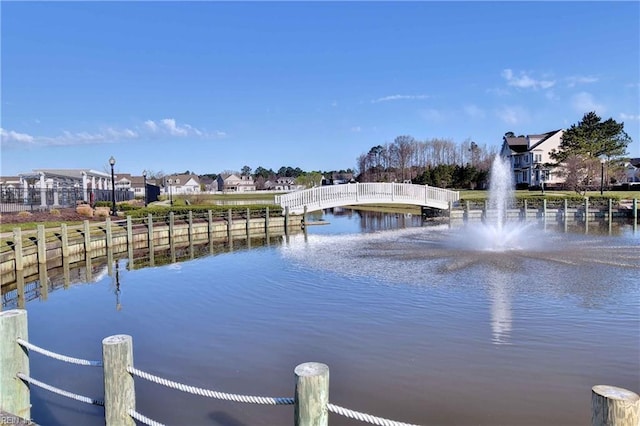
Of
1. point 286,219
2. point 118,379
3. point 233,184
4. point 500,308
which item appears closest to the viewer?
point 118,379

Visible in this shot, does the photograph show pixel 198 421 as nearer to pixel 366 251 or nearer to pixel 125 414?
pixel 125 414

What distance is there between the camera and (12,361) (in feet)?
14.9

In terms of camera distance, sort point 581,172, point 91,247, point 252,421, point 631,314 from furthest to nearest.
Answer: point 581,172, point 91,247, point 631,314, point 252,421

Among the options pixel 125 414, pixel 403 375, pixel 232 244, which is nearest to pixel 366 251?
pixel 232 244

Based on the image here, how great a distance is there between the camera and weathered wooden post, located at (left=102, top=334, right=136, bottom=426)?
3.91m

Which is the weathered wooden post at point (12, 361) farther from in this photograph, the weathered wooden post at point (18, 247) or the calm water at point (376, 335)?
the weathered wooden post at point (18, 247)

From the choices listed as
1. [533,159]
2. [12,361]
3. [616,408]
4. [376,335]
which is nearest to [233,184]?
[533,159]

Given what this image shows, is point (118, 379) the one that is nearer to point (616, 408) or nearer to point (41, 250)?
point (616, 408)

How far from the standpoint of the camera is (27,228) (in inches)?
840

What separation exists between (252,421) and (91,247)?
1696cm

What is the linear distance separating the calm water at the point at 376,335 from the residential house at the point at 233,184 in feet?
386

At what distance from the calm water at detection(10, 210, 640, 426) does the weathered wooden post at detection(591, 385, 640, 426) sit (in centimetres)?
305

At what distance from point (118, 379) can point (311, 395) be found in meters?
1.79

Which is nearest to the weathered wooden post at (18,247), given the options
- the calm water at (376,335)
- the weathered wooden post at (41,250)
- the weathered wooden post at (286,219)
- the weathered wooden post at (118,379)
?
the weathered wooden post at (41,250)
